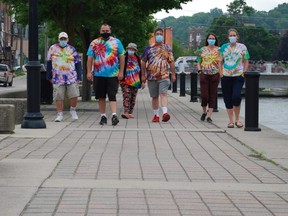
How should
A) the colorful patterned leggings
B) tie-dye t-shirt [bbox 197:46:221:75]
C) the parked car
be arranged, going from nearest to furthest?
tie-dye t-shirt [bbox 197:46:221:75]
the colorful patterned leggings
the parked car

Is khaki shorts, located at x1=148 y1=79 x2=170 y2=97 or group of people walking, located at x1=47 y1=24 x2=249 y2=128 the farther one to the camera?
khaki shorts, located at x1=148 y1=79 x2=170 y2=97

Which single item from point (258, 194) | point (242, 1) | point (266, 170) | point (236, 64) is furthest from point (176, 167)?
point (242, 1)

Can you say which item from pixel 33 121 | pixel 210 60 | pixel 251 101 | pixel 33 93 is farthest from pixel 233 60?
pixel 33 121

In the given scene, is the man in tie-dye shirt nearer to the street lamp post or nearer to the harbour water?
the street lamp post

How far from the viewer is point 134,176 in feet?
24.1

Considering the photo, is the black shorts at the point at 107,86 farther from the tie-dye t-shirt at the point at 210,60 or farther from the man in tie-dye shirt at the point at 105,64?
the tie-dye t-shirt at the point at 210,60

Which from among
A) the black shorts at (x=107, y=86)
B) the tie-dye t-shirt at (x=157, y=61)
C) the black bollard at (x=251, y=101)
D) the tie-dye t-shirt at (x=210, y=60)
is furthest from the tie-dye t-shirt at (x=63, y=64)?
the black bollard at (x=251, y=101)

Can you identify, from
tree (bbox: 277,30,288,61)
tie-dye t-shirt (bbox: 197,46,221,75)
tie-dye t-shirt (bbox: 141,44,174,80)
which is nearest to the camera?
tie-dye t-shirt (bbox: 141,44,174,80)

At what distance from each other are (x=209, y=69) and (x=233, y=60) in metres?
1.25

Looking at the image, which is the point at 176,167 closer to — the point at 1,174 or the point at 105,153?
the point at 105,153

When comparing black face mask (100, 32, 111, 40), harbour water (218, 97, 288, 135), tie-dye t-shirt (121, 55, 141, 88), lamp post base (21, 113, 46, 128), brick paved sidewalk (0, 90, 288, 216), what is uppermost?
black face mask (100, 32, 111, 40)

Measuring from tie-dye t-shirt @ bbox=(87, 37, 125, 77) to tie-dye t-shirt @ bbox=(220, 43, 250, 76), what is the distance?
205 centimetres

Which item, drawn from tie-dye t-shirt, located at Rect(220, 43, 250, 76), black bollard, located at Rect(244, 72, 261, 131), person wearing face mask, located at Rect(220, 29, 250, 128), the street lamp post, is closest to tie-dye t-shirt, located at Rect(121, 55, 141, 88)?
person wearing face mask, located at Rect(220, 29, 250, 128)

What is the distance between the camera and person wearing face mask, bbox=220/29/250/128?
13375mm
